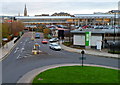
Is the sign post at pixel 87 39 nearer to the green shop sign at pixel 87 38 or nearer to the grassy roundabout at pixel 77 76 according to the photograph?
the green shop sign at pixel 87 38

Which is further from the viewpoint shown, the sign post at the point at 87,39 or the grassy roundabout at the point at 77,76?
the sign post at the point at 87,39

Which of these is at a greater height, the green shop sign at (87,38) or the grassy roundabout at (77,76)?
the green shop sign at (87,38)

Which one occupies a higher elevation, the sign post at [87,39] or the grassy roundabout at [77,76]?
the sign post at [87,39]

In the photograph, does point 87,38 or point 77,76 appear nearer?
point 77,76

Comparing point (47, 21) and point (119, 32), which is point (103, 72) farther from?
point (47, 21)

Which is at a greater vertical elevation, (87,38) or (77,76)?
(87,38)

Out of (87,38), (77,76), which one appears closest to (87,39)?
(87,38)

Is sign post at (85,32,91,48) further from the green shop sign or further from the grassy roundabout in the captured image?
the grassy roundabout

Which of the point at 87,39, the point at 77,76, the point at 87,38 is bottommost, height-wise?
the point at 77,76

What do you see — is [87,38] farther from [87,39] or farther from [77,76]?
[77,76]

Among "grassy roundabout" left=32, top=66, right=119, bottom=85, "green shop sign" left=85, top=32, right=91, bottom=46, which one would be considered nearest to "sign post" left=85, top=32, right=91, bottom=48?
"green shop sign" left=85, top=32, right=91, bottom=46

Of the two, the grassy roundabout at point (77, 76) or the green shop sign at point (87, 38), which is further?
the green shop sign at point (87, 38)

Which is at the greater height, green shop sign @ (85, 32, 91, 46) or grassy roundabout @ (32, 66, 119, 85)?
green shop sign @ (85, 32, 91, 46)

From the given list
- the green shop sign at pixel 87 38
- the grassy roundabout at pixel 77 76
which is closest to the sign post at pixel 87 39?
the green shop sign at pixel 87 38
